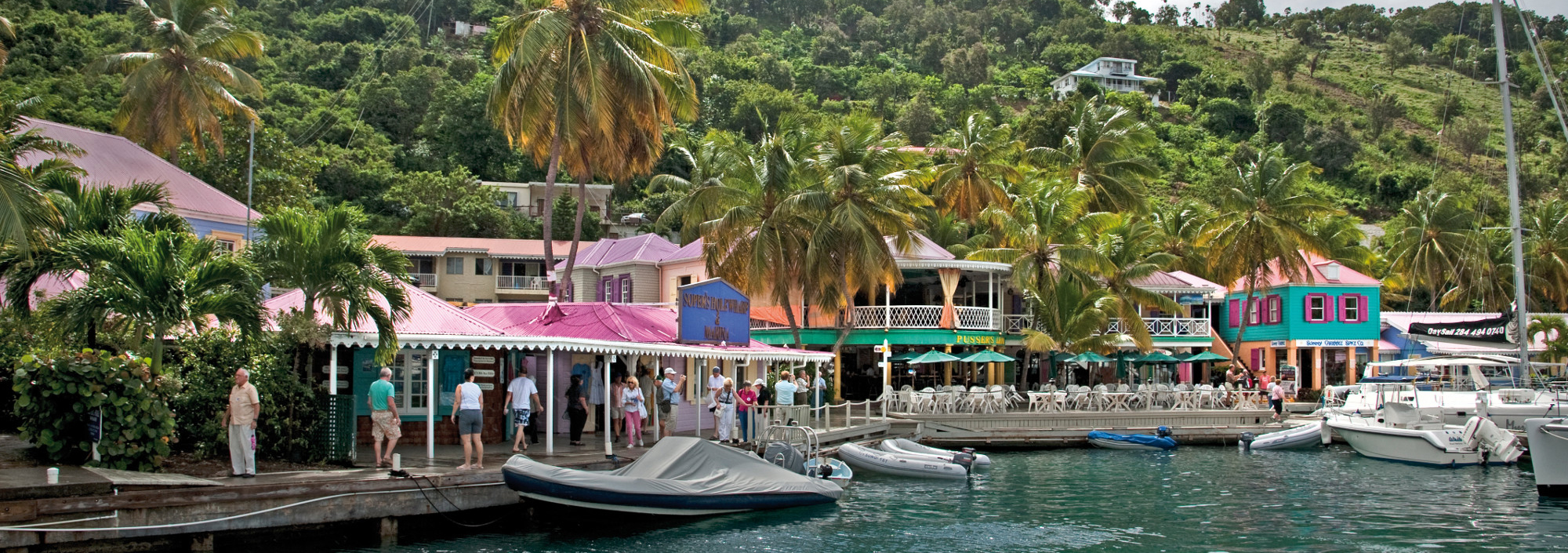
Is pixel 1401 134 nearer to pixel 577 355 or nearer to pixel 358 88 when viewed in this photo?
pixel 358 88

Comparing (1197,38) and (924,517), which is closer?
(924,517)

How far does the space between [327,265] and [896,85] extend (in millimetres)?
95051

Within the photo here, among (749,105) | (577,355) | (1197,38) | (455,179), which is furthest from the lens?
(1197,38)

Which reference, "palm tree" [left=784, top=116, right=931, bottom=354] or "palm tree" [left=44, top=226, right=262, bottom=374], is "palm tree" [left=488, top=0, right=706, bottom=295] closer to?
"palm tree" [left=784, top=116, right=931, bottom=354]

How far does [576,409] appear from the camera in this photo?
21.9 meters

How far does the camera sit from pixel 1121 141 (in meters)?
51.7

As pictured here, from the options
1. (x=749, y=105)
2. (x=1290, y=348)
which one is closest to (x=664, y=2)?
(x=1290, y=348)

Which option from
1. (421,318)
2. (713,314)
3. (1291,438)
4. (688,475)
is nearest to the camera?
(688,475)

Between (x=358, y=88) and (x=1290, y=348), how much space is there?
187 ft

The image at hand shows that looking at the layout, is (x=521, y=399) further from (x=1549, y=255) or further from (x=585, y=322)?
(x=1549, y=255)

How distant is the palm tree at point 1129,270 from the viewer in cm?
3975

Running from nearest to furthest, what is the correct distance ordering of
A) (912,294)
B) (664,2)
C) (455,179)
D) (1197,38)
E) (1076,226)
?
(664,2) < (1076,226) < (912,294) < (455,179) < (1197,38)

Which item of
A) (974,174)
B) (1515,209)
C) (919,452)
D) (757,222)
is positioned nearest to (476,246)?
(757,222)

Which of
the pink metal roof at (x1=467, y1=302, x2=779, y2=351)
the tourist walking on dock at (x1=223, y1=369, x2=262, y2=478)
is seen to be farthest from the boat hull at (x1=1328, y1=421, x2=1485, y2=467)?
the tourist walking on dock at (x1=223, y1=369, x2=262, y2=478)
